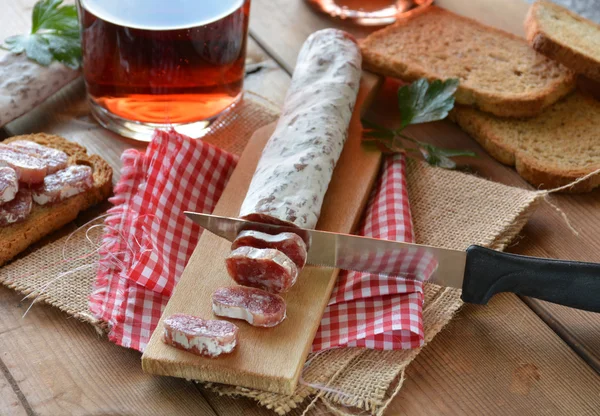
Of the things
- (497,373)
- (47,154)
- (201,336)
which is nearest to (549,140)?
(497,373)

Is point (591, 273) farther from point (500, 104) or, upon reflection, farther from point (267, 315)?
point (500, 104)

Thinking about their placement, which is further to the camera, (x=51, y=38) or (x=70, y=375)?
(x=51, y=38)

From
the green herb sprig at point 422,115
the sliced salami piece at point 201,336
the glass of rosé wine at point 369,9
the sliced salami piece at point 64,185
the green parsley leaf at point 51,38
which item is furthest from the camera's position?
the glass of rosé wine at point 369,9

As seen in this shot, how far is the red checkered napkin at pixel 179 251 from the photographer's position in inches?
62.3

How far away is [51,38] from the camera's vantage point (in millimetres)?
2312

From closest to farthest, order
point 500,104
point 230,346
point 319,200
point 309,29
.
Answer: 1. point 230,346
2. point 319,200
3. point 500,104
4. point 309,29

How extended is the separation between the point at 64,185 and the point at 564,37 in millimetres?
1604

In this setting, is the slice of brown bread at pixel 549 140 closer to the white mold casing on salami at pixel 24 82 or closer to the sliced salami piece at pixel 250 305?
the sliced salami piece at pixel 250 305

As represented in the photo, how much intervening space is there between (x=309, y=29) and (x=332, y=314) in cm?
135

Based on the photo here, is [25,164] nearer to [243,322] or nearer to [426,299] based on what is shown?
[243,322]

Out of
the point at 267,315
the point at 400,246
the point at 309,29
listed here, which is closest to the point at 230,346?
the point at 267,315

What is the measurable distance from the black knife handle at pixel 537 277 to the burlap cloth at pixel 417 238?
133mm

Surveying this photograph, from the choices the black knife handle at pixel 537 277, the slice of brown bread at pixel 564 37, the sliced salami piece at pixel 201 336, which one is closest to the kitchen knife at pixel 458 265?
the black knife handle at pixel 537 277

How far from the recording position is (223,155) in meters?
2.05
